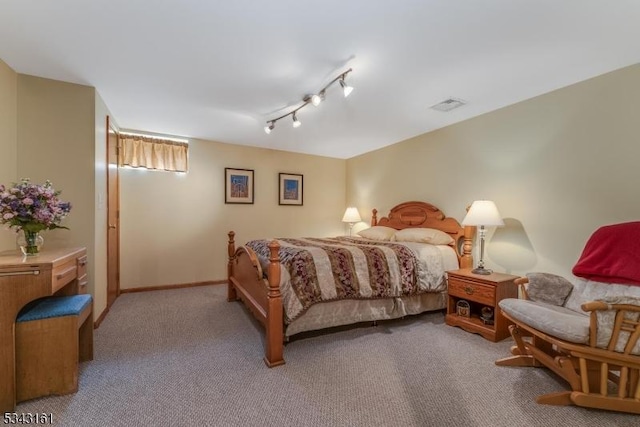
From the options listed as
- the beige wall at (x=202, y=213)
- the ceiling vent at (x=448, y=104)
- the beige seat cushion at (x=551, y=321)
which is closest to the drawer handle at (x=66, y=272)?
the beige wall at (x=202, y=213)

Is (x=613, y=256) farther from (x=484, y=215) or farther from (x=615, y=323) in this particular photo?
(x=484, y=215)

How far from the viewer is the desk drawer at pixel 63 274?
1749 millimetres

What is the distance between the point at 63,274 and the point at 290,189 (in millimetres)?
3589

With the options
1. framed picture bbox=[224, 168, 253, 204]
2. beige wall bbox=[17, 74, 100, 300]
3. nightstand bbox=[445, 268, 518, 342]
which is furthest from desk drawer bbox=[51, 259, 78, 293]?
nightstand bbox=[445, 268, 518, 342]

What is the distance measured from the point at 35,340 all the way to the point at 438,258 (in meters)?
3.40

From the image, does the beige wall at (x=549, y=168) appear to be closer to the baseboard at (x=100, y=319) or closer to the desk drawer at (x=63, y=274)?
the desk drawer at (x=63, y=274)

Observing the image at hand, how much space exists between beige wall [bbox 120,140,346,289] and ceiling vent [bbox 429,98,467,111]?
2733 millimetres

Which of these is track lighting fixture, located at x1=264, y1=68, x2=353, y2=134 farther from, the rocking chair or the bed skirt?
the rocking chair

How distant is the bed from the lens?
222cm

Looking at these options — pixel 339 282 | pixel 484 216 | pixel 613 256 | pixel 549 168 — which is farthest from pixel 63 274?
pixel 549 168

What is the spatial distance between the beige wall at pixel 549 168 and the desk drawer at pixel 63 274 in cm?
387

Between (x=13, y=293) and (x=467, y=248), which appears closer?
(x=13, y=293)

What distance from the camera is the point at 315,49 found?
202 centimetres

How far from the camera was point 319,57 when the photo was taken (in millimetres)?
2123
